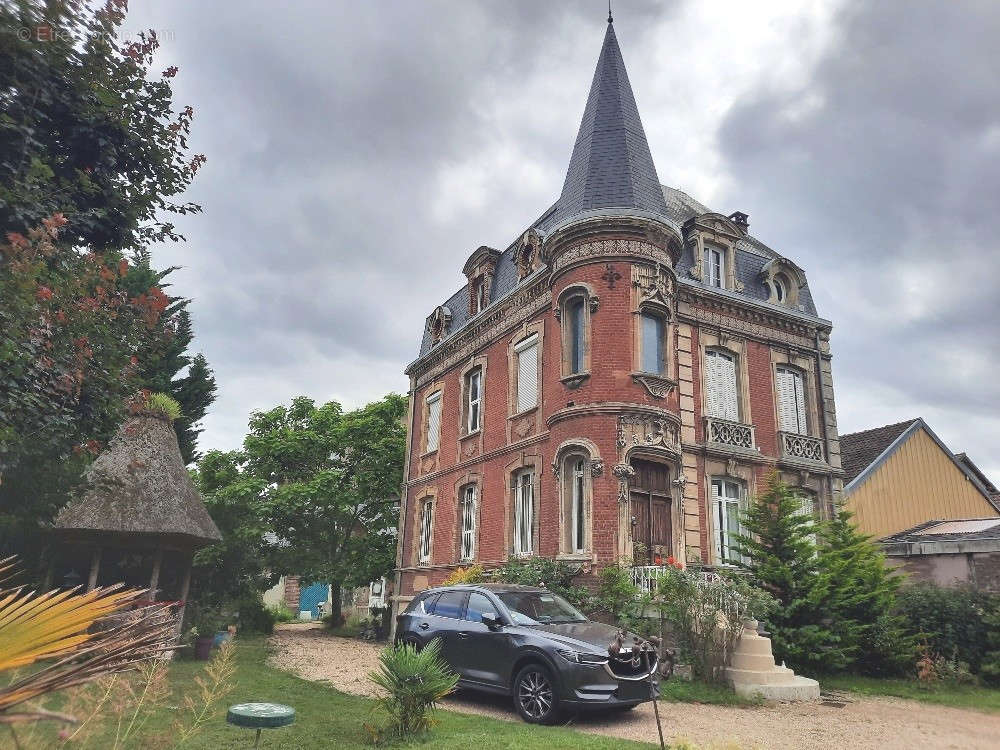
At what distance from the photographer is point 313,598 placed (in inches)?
1489

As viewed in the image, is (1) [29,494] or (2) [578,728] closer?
(2) [578,728]

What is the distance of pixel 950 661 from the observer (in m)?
12.6

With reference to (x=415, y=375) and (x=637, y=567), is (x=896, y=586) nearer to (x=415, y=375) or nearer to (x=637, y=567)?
(x=637, y=567)

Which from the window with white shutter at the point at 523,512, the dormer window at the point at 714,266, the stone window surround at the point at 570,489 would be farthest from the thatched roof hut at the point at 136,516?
the dormer window at the point at 714,266

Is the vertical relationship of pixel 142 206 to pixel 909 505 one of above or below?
above

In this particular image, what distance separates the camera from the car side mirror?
9.49 m

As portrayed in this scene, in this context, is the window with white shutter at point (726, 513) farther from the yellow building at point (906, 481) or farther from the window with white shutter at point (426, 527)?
the window with white shutter at point (426, 527)

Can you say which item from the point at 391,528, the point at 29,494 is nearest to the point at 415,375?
the point at 391,528

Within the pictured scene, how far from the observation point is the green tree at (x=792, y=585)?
475 inches

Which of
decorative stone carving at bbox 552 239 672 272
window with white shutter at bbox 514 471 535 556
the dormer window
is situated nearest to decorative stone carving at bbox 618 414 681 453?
window with white shutter at bbox 514 471 535 556

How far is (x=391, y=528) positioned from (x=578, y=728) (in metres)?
17.9

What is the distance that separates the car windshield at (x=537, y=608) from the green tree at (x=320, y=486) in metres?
13.7

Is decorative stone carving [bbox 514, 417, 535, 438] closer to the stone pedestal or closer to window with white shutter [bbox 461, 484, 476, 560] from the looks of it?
window with white shutter [bbox 461, 484, 476, 560]

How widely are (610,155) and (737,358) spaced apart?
6169 millimetres
